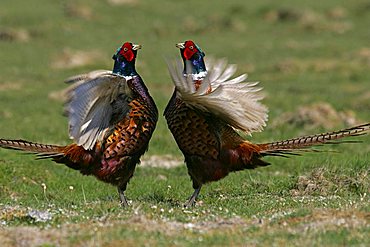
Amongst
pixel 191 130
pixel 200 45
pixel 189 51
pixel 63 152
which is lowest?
pixel 200 45

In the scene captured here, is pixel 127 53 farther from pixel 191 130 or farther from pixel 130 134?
pixel 191 130

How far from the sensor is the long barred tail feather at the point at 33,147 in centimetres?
869

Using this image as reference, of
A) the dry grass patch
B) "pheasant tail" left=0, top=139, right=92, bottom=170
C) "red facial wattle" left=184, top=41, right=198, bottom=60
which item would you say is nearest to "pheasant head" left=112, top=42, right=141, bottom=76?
"red facial wattle" left=184, top=41, right=198, bottom=60

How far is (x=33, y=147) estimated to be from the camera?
883 cm

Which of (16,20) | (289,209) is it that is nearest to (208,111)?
(289,209)

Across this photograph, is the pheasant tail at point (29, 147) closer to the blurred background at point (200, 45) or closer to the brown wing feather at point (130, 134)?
the brown wing feather at point (130, 134)

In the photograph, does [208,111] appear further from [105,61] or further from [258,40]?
[258,40]

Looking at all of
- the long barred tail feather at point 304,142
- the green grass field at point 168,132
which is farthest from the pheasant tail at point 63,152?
the long barred tail feather at point 304,142

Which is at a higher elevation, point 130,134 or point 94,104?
point 94,104

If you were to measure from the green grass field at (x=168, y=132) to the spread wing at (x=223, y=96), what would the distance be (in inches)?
23.8

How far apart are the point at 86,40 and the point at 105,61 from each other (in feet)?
19.8

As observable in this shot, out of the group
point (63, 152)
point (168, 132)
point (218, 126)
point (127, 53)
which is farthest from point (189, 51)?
point (168, 132)

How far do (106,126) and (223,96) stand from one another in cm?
133

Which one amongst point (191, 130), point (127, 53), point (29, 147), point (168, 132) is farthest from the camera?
point (168, 132)
